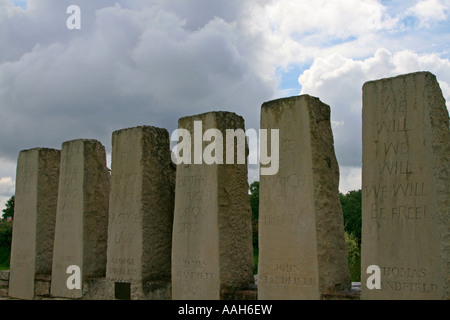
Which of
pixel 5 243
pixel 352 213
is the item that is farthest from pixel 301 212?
pixel 5 243

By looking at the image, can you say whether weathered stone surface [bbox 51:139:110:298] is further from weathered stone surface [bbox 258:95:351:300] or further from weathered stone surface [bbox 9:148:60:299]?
weathered stone surface [bbox 258:95:351:300]

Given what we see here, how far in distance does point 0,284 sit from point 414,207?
24.8ft

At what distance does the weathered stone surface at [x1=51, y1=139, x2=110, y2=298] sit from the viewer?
25.2 ft

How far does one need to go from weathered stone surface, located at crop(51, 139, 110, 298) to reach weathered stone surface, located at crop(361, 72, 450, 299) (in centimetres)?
430

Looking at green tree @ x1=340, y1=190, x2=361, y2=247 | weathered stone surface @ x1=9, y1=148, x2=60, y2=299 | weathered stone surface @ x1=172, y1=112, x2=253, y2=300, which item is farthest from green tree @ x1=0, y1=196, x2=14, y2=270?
weathered stone surface @ x1=172, y1=112, x2=253, y2=300

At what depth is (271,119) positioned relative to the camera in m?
5.74

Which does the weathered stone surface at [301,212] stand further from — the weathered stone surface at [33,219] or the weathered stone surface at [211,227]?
the weathered stone surface at [33,219]

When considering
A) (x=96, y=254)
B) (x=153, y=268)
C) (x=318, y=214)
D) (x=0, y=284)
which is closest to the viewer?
(x=318, y=214)

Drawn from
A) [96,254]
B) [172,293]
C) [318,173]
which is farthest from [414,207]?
[96,254]

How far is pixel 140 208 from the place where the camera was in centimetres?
690

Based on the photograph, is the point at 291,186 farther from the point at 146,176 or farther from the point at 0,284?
the point at 0,284

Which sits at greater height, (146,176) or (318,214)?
(146,176)

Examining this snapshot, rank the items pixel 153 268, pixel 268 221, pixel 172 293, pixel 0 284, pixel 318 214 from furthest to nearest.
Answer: pixel 0 284 < pixel 153 268 < pixel 172 293 < pixel 268 221 < pixel 318 214

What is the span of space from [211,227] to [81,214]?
2564mm
